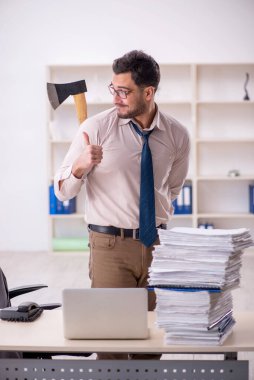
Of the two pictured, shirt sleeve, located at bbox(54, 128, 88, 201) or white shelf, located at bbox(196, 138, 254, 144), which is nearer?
shirt sleeve, located at bbox(54, 128, 88, 201)

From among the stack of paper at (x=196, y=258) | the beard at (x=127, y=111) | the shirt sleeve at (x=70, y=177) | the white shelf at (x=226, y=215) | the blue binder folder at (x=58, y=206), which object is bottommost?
the white shelf at (x=226, y=215)

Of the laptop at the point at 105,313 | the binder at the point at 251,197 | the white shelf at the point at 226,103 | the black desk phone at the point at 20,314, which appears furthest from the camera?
the binder at the point at 251,197

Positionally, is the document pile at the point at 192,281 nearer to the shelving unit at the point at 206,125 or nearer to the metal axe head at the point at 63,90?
the metal axe head at the point at 63,90

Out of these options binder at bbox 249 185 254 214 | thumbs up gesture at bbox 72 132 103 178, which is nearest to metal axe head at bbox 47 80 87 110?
thumbs up gesture at bbox 72 132 103 178

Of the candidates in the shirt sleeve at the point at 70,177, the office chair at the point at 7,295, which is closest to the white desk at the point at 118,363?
the office chair at the point at 7,295

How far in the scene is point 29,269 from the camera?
22.2ft

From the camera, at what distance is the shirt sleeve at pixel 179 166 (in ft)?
10.5

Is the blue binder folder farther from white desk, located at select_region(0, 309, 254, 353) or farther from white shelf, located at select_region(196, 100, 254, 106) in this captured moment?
white desk, located at select_region(0, 309, 254, 353)

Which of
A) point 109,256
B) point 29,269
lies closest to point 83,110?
point 109,256

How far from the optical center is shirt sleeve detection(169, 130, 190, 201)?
321cm

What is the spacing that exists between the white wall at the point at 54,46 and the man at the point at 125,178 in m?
4.74

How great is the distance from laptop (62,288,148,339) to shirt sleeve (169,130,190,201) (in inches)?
43.8

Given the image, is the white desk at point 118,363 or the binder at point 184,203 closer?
the white desk at point 118,363

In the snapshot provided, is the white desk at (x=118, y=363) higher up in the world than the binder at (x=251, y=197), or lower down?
lower down
